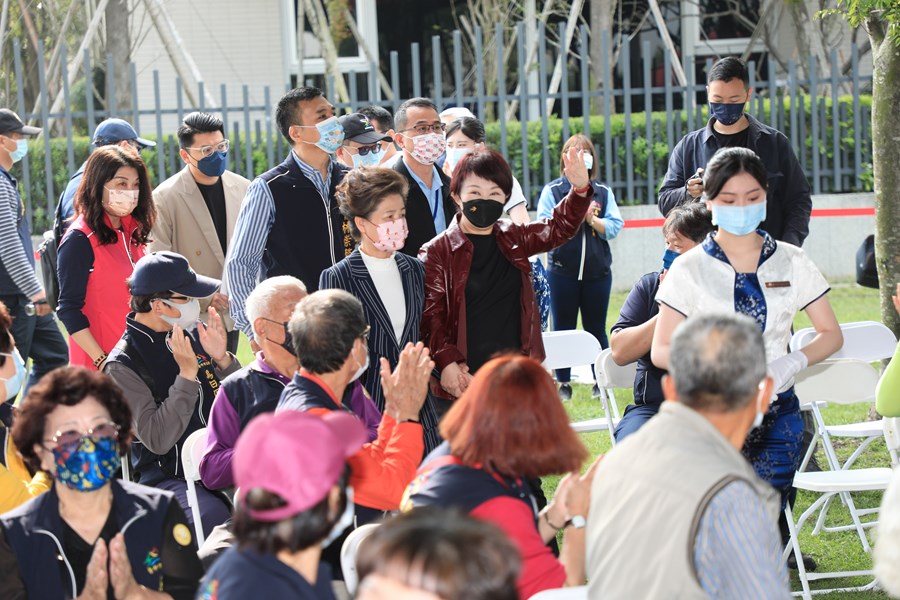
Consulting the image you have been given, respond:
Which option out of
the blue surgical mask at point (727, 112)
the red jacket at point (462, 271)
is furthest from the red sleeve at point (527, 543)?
the blue surgical mask at point (727, 112)

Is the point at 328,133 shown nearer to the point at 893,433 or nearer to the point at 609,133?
the point at 893,433

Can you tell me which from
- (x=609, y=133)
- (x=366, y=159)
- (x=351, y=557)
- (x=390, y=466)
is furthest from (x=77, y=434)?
(x=609, y=133)

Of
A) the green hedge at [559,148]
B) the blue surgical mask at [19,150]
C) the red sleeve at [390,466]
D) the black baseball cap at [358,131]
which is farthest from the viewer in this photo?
the green hedge at [559,148]

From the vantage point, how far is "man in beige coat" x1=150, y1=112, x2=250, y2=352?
686 cm

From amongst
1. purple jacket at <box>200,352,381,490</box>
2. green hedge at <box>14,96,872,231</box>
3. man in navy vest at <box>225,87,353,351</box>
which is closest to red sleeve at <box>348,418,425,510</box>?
purple jacket at <box>200,352,381,490</box>

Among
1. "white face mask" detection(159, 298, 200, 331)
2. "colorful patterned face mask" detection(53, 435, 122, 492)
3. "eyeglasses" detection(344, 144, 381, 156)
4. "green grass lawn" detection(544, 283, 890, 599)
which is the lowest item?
"green grass lawn" detection(544, 283, 890, 599)

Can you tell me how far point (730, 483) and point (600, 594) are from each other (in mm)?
459

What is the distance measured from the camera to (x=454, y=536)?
2312 mm

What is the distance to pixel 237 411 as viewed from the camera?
4719 mm

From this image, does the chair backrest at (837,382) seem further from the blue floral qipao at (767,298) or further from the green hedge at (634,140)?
the green hedge at (634,140)

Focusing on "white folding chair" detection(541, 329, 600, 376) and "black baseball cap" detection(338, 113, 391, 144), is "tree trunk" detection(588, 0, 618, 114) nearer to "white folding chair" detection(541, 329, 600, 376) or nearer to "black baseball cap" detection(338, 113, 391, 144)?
"black baseball cap" detection(338, 113, 391, 144)

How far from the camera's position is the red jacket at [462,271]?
551cm

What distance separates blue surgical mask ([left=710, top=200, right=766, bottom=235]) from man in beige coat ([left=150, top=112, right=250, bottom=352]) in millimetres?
3058

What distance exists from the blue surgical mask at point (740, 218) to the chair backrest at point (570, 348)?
175cm
